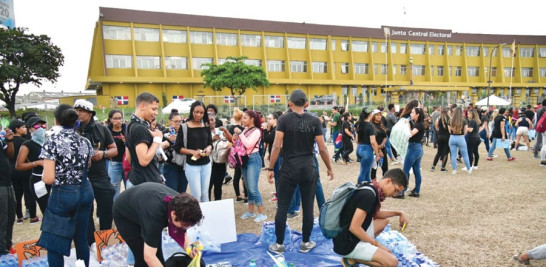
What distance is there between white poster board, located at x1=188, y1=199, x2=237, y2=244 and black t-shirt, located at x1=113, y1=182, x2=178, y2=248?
157 centimetres

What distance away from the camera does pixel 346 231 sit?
9.75 feet

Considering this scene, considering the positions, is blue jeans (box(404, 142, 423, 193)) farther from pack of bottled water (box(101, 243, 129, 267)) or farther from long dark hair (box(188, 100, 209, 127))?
pack of bottled water (box(101, 243, 129, 267))

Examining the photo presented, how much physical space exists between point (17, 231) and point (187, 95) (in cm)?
3095

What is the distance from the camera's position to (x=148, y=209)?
94.3 inches

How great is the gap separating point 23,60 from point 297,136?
32676 mm

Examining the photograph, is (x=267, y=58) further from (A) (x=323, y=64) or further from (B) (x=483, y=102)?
(B) (x=483, y=102)

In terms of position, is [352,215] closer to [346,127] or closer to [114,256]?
[114,256]

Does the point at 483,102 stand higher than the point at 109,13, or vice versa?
the point at 109,13

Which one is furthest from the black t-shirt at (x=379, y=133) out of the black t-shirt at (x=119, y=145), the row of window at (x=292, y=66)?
the row of window at (x=292, y=66)

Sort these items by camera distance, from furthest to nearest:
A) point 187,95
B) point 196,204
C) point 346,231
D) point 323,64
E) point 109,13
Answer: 1. point 323,64
2. point 187,95
3. point 109,13
4. point 346,231
5. point 196,204

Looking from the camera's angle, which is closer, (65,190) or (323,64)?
(65,190)

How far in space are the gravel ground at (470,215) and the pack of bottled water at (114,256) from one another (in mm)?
1676

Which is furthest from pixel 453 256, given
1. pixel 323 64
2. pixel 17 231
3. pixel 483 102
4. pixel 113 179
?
pixel 323 64

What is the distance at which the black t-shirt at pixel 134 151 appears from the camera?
325cm
